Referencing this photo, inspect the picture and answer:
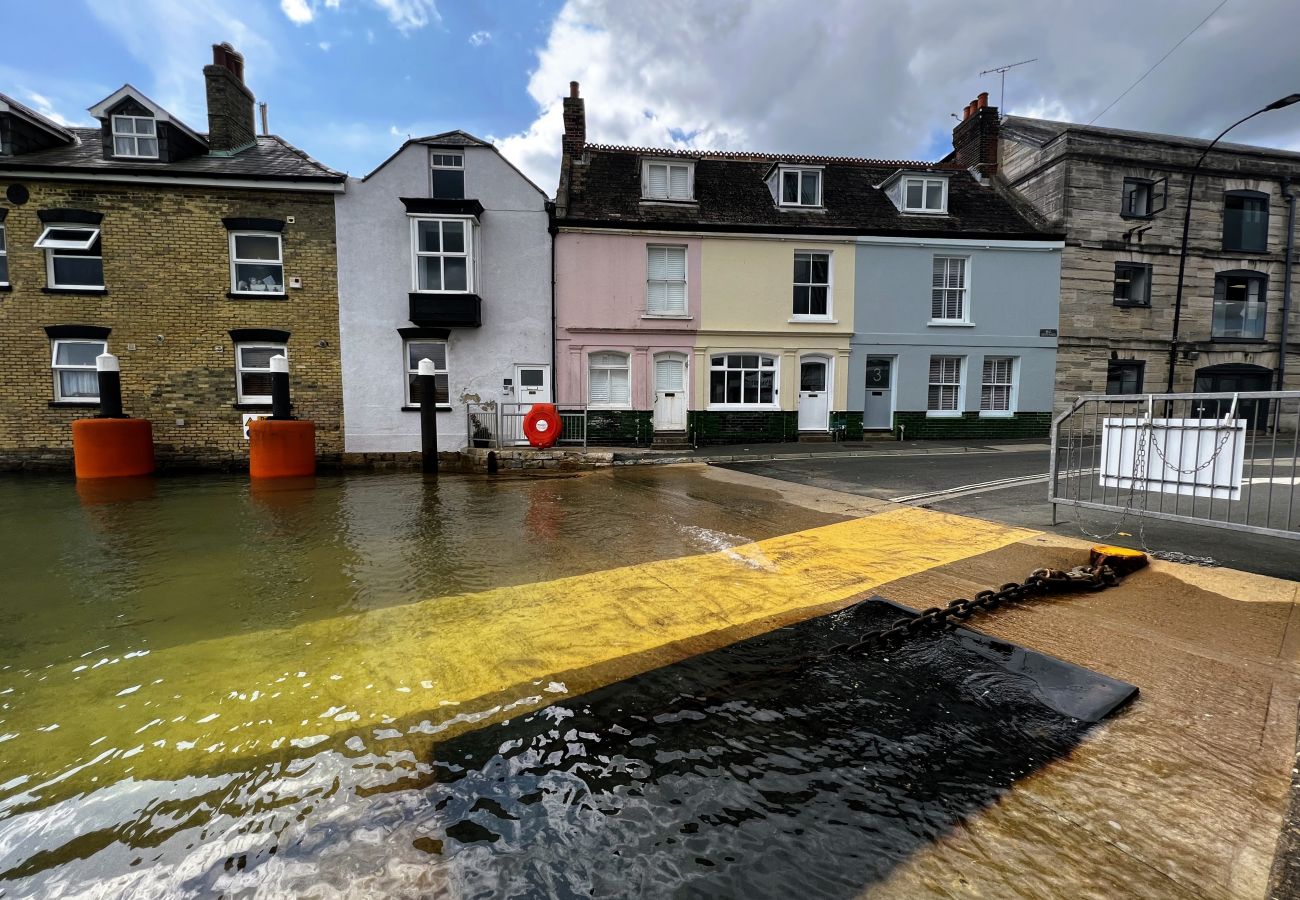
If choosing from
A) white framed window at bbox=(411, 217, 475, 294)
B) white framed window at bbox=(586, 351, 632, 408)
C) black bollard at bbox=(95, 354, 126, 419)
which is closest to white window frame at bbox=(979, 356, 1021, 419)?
white framed window at bbox=(586, 351, 632, 408)

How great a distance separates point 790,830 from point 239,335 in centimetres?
1704

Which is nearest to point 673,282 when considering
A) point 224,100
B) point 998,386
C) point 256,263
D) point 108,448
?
point 998,386

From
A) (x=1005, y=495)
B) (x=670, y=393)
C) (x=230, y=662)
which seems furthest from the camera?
(x=670, y=393)

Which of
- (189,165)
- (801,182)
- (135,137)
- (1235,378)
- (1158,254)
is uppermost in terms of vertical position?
(801,182)

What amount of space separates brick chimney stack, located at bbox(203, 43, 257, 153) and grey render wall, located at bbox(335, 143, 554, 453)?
437 cm

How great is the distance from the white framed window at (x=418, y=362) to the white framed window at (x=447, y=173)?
3.91 m

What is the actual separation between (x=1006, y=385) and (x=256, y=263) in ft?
70.3

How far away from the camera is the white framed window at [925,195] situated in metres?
17.7

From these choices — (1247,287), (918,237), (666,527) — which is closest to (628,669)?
(666,527)

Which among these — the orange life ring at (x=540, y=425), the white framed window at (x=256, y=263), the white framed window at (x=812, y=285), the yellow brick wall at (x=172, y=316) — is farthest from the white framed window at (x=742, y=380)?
the white framed window at (x=256, y=263)

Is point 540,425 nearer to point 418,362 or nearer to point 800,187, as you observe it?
point 418,362

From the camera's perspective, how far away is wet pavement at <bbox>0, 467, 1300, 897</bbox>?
1.88 metres

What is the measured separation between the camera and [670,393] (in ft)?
54.4

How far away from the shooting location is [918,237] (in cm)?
1695
